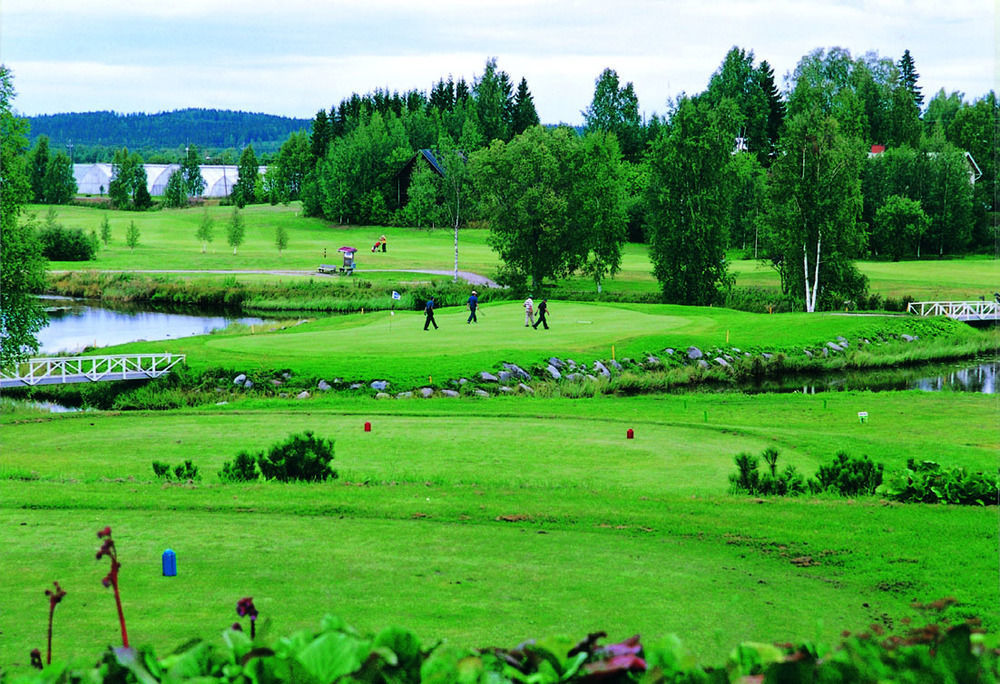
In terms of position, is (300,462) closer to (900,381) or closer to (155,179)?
(900,381)

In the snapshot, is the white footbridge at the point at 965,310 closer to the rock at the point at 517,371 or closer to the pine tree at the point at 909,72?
the rock at the point at 517,371

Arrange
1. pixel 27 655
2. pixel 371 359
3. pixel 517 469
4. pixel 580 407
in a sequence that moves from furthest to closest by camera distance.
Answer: pixel 371 359 → pixel 580 407 → pixel 517 469 → pixel 27 655

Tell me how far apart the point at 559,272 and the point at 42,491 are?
69.0 metres

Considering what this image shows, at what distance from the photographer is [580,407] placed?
99.2 ft

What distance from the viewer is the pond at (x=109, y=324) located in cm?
5119

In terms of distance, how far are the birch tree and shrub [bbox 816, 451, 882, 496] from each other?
167 feet

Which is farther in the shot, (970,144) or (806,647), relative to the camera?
(970,144)

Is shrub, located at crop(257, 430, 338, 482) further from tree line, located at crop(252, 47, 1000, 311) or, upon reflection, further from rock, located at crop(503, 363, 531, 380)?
tree line, located at crop(252, 47, 1000, 311)

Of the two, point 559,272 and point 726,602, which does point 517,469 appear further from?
point 559,272

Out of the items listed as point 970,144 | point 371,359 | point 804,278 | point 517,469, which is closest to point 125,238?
point 804,278

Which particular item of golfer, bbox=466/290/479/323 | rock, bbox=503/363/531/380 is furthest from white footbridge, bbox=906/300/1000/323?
rock, bbox=503/363/531/380

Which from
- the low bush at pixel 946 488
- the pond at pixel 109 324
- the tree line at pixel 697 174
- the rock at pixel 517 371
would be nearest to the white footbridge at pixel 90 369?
the pond at pixel 109 324

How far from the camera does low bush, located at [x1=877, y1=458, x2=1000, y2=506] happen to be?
46.3 ft

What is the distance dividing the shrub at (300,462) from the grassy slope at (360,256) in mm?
62340
